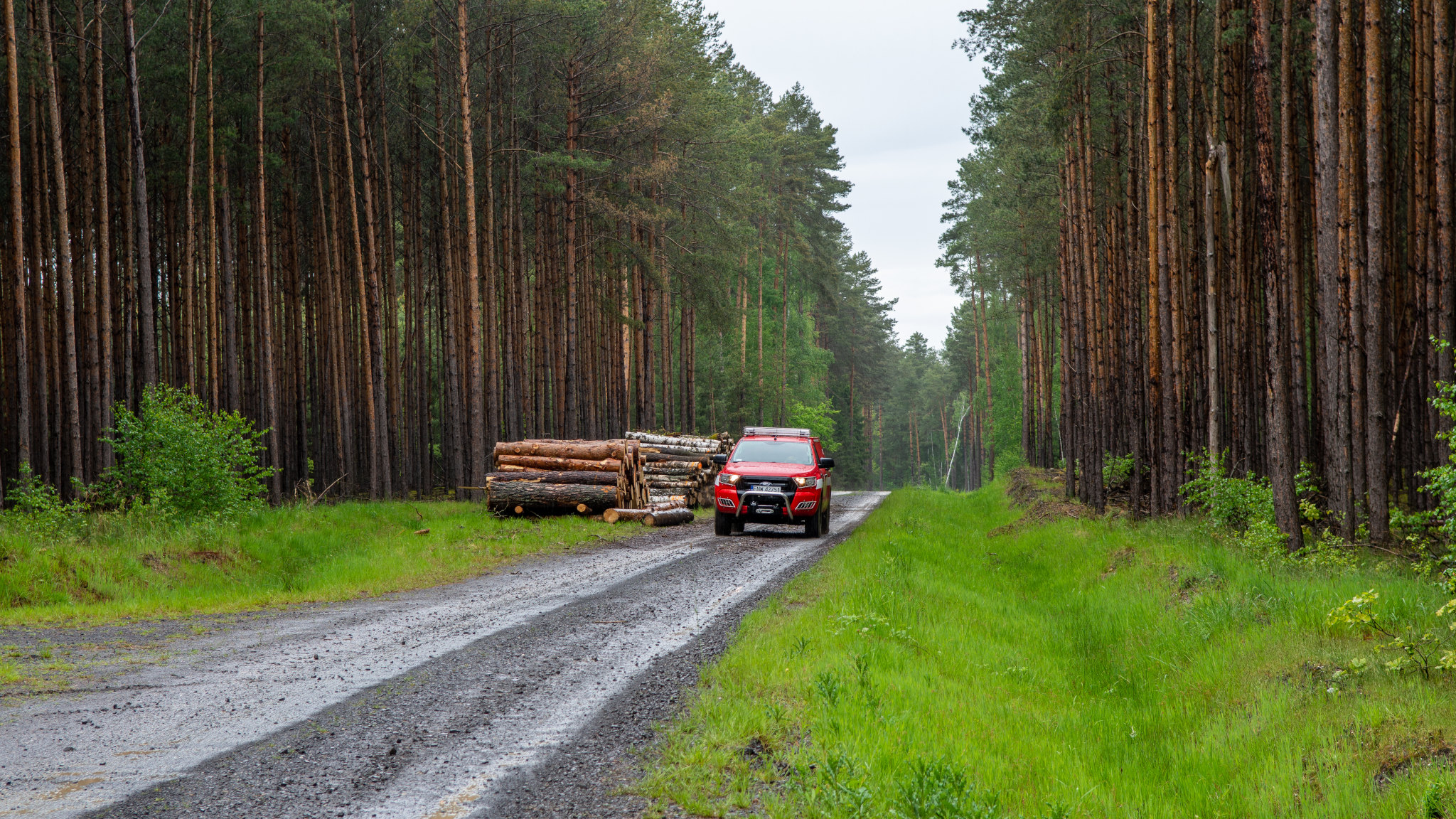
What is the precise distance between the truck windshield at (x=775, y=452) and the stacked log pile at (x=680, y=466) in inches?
213

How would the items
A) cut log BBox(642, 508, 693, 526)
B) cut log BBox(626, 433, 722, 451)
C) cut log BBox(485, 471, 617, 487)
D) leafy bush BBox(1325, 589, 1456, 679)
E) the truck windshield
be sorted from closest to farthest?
leafy bush BBox(1325, 589, 1456, 679), the truck windshield, cut log BBox(485, 471, 617, 487), cut log BBox(642, 508, 693, 526), cut log BBox(626, 433, 722, 451)

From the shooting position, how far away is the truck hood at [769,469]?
18406mm

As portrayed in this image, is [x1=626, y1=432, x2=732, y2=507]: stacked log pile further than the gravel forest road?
Yes

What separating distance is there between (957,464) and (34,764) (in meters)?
113

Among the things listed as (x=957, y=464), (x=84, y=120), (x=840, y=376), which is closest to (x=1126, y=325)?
(x=84, y=120)

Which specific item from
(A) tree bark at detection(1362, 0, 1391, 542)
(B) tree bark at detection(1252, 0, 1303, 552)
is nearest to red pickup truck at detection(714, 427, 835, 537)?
(B) tree bark at detection(1252, 0, 1303, 552)

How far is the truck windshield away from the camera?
18.9 metres

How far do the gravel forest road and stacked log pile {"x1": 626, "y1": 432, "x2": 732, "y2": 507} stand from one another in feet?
50.8

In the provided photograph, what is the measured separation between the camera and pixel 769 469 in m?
18.5

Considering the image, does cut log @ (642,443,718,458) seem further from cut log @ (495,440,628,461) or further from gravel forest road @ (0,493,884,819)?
gravel forest road @ (0,493,884,819)

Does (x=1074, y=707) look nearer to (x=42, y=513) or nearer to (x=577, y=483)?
(x=42, y=513)

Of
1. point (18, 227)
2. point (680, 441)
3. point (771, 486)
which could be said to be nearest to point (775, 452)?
point (771, 486)

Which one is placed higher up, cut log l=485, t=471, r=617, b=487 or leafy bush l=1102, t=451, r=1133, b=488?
cut log l=485, t=471, r=617, b=487

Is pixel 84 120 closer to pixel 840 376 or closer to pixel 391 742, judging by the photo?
pixel 391 742
